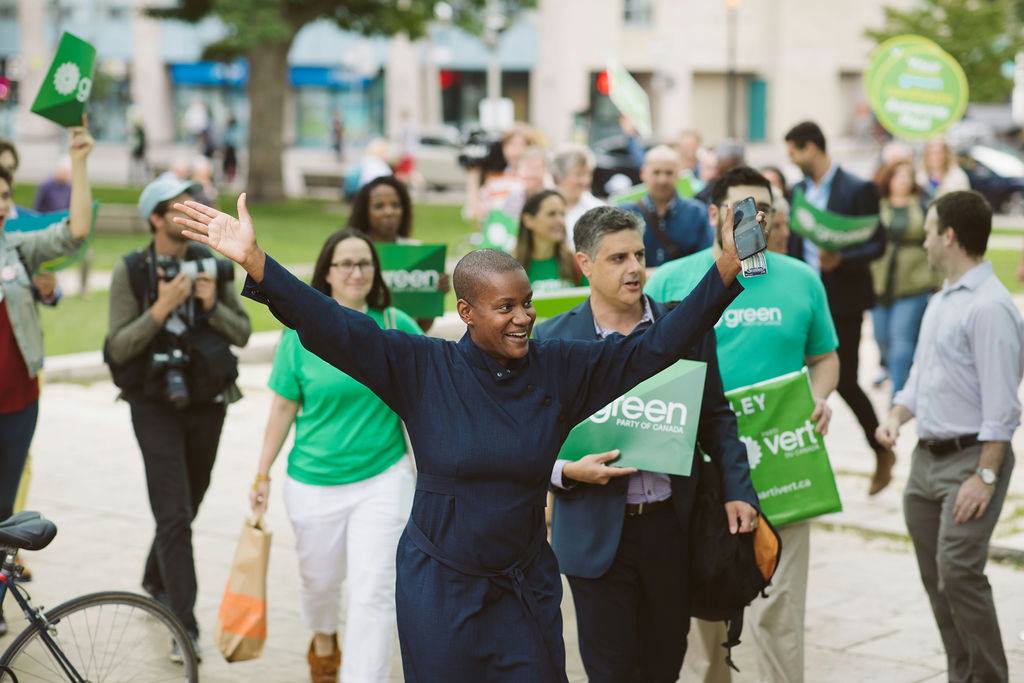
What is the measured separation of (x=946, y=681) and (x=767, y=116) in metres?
54.6

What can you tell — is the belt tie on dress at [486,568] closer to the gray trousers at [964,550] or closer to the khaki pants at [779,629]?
the khaki pants at [779,629]

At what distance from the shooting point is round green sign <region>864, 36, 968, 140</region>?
13.6 meters

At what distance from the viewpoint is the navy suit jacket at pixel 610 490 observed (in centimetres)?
482

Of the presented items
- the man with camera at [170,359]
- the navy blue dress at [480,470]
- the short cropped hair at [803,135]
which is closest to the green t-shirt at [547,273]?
the short cropped hair at [803,135]

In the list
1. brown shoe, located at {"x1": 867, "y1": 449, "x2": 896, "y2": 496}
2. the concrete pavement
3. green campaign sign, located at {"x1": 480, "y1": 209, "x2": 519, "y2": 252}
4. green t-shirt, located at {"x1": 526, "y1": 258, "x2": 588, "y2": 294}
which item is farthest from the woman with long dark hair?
brown shoe, located at {"x1": 867, "y1": 449, "x2": 896, "y2": 496}

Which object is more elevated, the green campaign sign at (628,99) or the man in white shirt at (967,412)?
the green campaign sign at (628,99)

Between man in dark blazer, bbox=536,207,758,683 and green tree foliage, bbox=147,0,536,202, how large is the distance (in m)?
25.2

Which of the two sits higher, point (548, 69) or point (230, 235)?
point (548, 69)

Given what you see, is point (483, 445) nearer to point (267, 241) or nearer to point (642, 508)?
point (642, 508)

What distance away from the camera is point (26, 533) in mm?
4785

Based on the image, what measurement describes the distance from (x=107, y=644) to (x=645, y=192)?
208 inches

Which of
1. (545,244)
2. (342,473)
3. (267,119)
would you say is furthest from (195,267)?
(267,119)

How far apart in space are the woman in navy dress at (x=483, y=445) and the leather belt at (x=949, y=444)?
6.46ft

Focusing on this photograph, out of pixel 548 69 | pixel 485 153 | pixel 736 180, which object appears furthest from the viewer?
pixel 548 69
